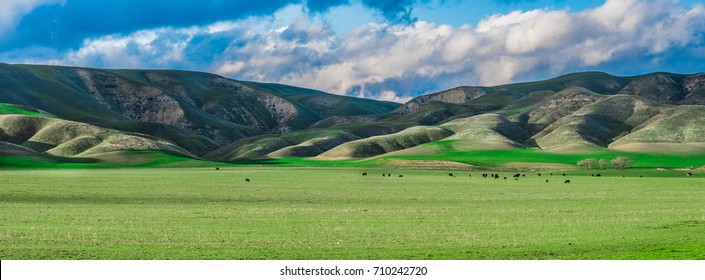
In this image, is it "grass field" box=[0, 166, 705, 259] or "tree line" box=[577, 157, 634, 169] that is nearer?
"grass field" box=[0, 166, 705, 259]

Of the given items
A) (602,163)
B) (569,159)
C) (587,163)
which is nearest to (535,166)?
(587,163)

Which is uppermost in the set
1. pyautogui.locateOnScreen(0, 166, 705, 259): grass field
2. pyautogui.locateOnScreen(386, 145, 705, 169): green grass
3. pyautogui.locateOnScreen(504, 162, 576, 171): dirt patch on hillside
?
pyautogui.locateOnScreen(386, 145, 705, 169): green grass

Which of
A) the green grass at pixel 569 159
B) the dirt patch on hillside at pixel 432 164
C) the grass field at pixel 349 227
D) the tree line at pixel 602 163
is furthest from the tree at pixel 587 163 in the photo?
the grass field at pixel 349 227

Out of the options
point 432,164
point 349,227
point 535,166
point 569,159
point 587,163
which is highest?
point 569,159

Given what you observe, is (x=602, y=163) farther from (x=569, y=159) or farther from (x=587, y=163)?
(x=569, y=159)

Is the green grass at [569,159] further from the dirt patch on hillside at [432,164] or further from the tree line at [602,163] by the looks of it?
the dirt patch on hillside at [432,164]

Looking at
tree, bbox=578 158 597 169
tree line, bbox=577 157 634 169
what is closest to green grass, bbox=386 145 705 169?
tree line, bbox=577 157 634 169

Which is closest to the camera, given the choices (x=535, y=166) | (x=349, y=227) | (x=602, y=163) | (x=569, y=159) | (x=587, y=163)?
(x=349, y=227)

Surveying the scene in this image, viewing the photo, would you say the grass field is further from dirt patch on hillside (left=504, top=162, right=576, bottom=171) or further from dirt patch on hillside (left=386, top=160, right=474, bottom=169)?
dirt patch on hillside (left=386, top=160, right=474, bottom=169)

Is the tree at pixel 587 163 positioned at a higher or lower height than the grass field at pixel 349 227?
higher

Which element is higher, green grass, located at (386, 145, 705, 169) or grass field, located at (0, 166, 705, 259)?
green grass, located at (386, 145, 705, 169)

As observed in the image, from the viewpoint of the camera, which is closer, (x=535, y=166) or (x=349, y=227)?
(x=349, y=227)

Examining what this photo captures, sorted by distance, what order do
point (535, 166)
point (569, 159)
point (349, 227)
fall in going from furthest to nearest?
1. point (569, 159)
2. point (535, 166)
3. point (349, 227)
